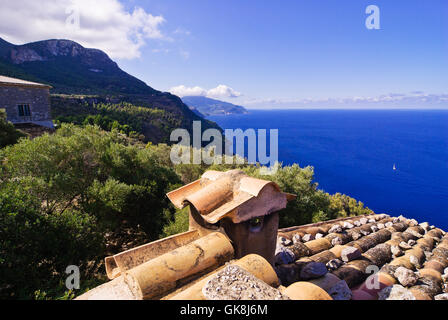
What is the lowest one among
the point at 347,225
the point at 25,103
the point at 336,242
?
the point at 347,225

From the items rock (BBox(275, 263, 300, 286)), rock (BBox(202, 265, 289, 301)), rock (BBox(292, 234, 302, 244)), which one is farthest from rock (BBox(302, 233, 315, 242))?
rock (BBox(202, 265, 289, 301))

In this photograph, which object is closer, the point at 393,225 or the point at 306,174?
the point at 393,225

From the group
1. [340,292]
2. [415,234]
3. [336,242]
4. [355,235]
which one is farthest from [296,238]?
[415,234]

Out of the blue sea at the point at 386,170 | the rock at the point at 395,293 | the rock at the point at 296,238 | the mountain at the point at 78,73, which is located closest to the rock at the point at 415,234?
the rock at the point at 296,238

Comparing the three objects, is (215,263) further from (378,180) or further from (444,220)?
(378,180)

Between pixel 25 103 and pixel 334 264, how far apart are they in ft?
111

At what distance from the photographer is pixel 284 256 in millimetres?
5609

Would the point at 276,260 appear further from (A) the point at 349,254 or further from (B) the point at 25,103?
(B) the point at 25,103

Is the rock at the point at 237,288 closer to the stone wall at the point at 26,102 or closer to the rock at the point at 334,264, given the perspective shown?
the rock at the point at 334,264

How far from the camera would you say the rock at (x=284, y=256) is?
549 cm
